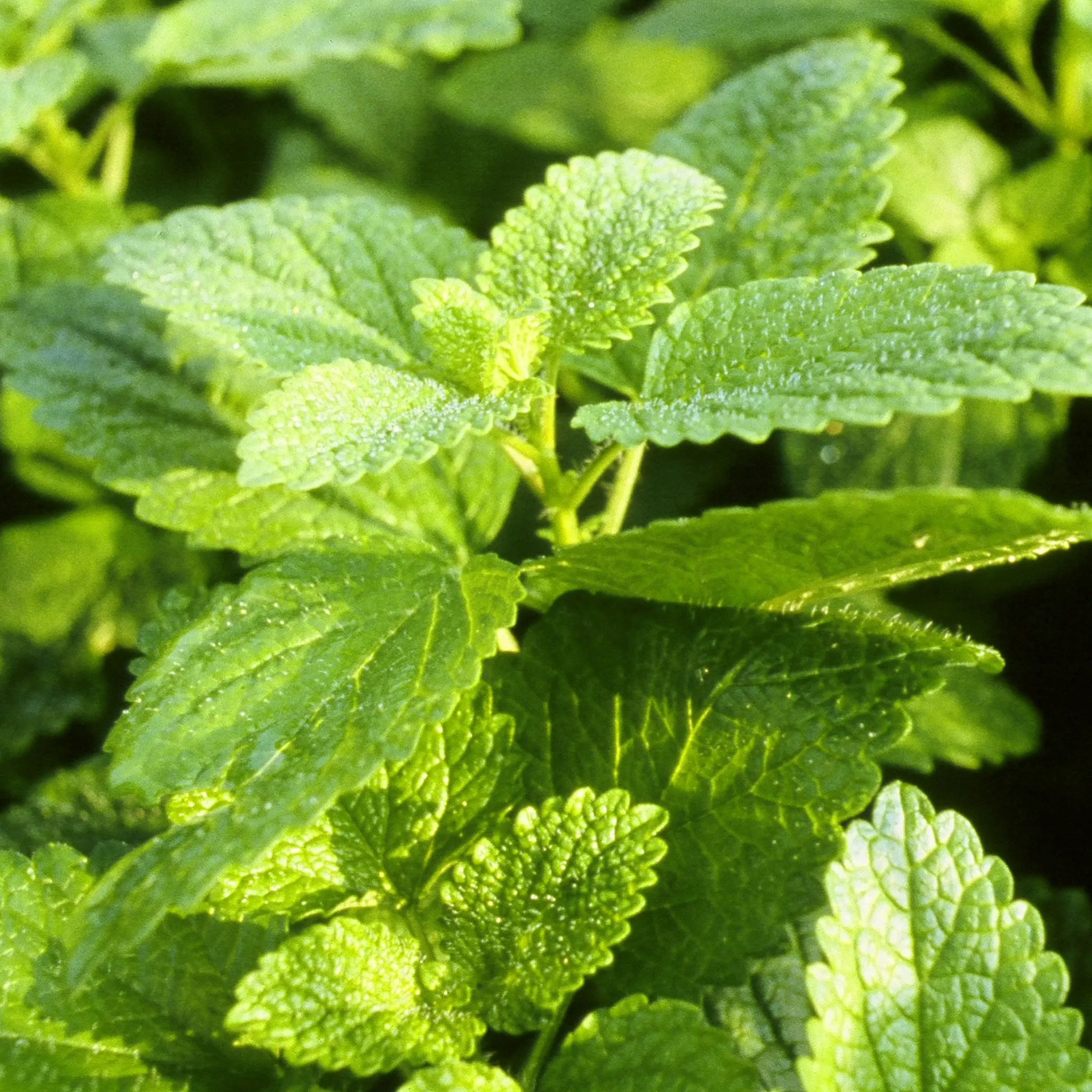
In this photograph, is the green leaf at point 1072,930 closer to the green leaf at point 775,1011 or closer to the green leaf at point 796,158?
the green leaf at point 775,1011

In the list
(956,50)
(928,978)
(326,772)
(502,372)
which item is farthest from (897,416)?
(326,772)

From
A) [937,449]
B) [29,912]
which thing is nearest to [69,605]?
[29,912]

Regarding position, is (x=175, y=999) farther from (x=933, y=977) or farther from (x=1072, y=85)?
(x=1072, y=85)

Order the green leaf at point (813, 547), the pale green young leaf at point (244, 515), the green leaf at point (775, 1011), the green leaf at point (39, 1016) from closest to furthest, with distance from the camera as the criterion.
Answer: the green leaf at point (813, 547) → the green leaf at point (39, 1016) → the green leaf at point (775, 1011) → the pale green young leaf at point (244, 515)

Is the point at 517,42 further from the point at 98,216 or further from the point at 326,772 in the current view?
the point at 326,772

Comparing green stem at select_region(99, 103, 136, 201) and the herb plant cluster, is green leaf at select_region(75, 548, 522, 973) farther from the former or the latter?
green stem at select_region(99, 103, 136, 201)

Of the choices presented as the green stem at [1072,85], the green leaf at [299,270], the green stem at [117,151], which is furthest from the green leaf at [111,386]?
the green stem at [1072,85]

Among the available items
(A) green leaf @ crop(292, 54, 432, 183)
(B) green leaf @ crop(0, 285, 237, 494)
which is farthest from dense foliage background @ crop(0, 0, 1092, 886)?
(B) green leaf @ crop(0, 285, 237, 494)
